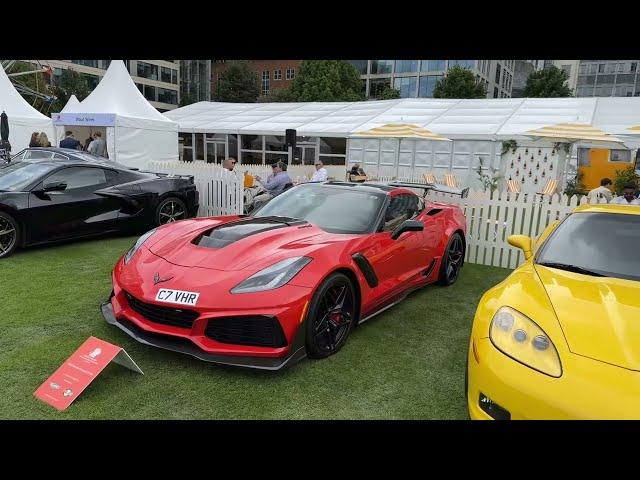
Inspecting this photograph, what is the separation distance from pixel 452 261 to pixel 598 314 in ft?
11.6

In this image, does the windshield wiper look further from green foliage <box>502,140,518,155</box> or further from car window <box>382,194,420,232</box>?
green foliage <box>502,140,518,155</box>

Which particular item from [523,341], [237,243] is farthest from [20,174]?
[523,341]

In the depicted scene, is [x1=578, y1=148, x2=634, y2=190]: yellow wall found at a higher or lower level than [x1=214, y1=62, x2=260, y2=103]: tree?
lower

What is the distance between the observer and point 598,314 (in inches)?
97.9

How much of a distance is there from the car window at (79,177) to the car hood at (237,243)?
337 cm

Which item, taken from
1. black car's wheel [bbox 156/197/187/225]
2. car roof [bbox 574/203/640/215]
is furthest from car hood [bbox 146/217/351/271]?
black car's wheel [bbox 156/197/187/225]

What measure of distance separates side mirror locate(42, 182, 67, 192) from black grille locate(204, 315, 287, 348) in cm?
458

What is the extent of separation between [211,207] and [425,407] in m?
7.09

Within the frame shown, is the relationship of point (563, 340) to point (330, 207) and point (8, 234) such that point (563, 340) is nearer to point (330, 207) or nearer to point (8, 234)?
point (330, 207)

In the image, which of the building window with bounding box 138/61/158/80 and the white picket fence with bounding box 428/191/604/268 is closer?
the white picket fence with bounding box 428/191/604/268

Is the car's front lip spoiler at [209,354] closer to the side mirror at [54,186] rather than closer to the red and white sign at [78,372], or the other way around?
the red and white sign at [78,372]

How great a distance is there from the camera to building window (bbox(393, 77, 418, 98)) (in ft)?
190

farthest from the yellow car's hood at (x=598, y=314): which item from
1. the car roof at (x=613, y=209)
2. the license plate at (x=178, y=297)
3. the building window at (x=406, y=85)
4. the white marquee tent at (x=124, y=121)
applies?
the building window at (x=406, y=85)
